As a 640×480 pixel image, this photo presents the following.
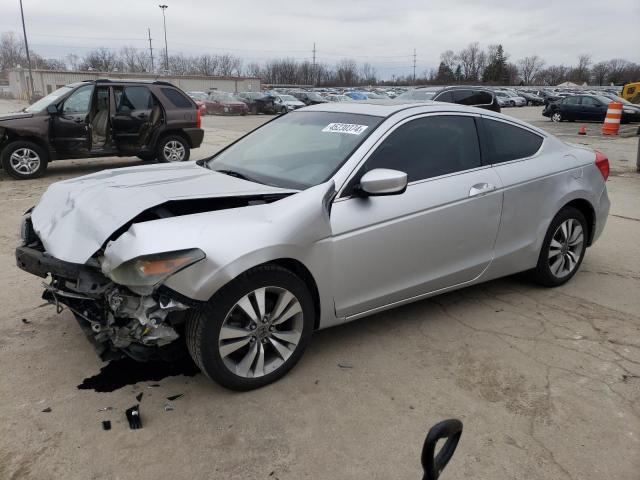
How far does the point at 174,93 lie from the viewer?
10898 mm

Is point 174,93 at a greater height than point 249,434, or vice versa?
point 174,93

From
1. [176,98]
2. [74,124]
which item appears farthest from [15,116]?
[176,98]

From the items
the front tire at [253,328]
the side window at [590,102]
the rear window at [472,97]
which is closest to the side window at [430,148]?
the front tire at [253,328]

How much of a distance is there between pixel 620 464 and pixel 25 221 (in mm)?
3734

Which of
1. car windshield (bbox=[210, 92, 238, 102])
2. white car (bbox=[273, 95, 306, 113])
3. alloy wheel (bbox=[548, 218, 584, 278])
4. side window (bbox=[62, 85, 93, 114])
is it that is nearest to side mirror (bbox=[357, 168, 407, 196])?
alloy wheel (bbox=[548, 218, 584, 278])

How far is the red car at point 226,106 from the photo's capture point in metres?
33.8

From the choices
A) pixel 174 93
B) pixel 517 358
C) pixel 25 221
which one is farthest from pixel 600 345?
pixel 174 93

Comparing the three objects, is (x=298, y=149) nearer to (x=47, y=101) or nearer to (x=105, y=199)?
(x=105, y=199)

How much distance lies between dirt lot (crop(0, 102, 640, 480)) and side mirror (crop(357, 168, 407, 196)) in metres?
1.10

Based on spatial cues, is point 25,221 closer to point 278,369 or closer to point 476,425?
point 278,369

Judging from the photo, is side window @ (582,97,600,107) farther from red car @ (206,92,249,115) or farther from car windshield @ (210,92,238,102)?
car windshield @ (210,92,238,102)

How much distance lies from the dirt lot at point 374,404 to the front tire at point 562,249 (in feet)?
1.11

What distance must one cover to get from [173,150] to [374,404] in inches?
362

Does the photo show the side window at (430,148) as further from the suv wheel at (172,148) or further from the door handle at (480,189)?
the suv wheel at (172,148)
